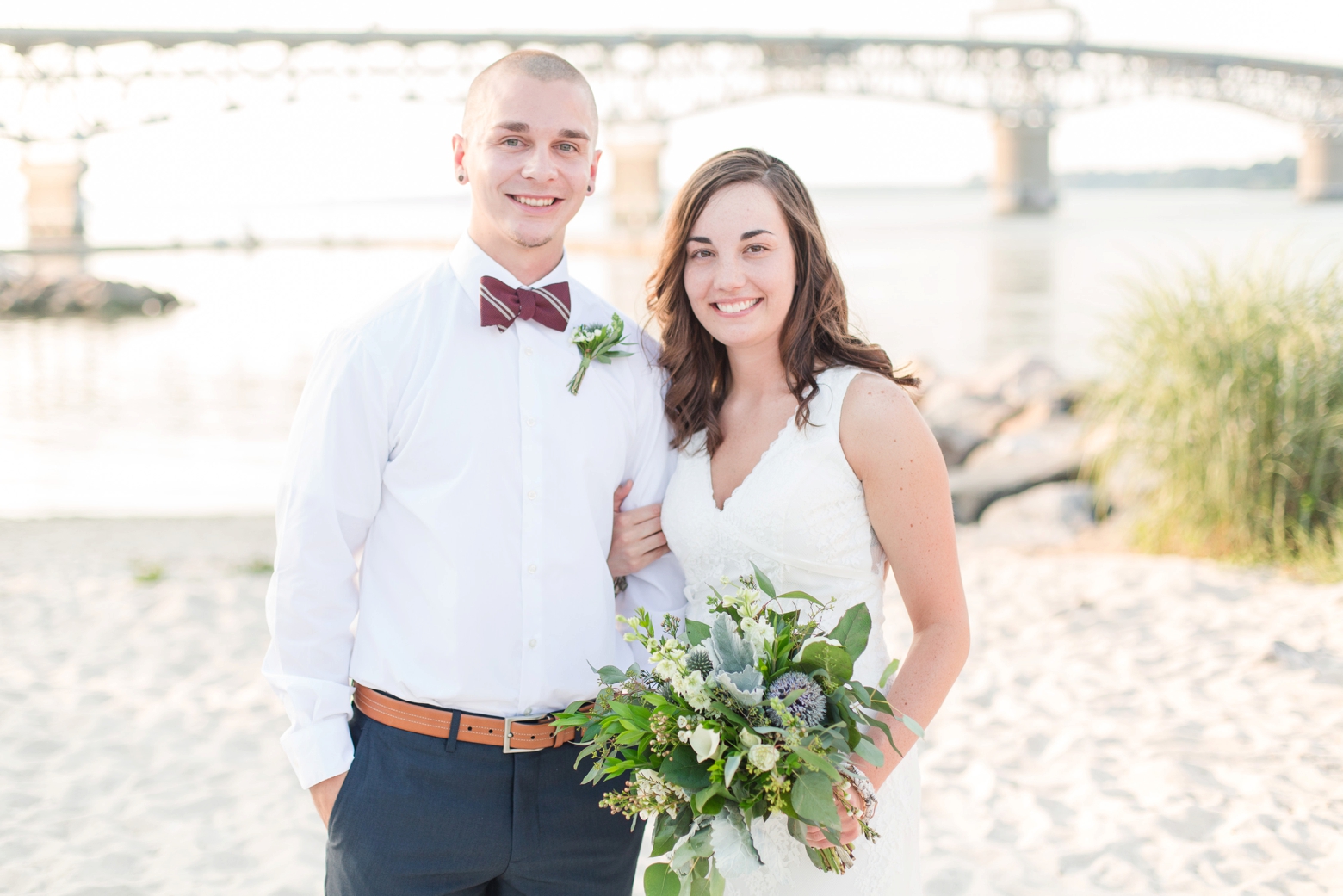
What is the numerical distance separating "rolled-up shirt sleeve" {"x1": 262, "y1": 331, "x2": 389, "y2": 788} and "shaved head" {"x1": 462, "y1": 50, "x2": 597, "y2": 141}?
58 centimetres

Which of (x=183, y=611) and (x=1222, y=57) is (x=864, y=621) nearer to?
(x=183, y=611)

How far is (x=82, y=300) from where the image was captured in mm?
33906

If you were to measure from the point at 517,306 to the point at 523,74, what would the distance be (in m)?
0.48

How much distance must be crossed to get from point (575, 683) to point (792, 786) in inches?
25.1

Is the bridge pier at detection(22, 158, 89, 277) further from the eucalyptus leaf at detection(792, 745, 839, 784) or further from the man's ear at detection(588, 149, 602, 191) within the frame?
the eucalyptus leaf at detection(792, 745, 839, 784)

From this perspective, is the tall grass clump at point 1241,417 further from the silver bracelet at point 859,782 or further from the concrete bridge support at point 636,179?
the concrete bridge support at point 636,179

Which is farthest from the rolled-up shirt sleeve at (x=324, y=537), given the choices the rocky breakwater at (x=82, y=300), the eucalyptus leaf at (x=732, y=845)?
the rocky breakwater at (x=82, y=300)

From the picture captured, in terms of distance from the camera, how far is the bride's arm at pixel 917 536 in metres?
2.11

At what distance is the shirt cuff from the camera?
6.83ft

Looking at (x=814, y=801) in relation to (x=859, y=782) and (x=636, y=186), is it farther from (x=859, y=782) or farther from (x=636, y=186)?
(x=636, y=186)

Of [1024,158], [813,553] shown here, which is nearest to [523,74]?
[813,553]

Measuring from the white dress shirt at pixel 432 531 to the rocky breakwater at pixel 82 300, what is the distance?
113 feet

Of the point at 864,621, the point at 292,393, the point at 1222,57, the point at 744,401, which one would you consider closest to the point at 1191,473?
the point at 744,401

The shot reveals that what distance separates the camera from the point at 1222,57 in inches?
3349
